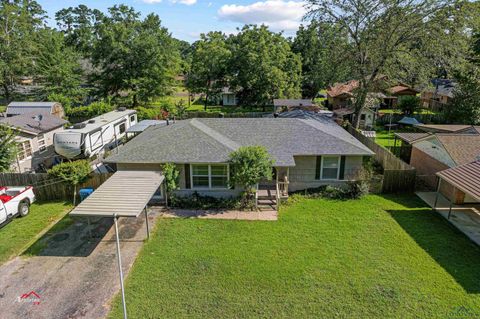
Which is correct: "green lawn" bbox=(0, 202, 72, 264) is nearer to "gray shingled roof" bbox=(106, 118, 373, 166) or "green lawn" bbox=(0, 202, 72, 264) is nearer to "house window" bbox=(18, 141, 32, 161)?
"gray shingled roof" bbox=(106, 118, 373, 166)

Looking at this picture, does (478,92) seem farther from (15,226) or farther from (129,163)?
(15,226)

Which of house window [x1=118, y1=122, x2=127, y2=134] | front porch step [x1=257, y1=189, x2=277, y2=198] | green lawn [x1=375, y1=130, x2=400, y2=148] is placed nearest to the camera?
front porch step [x1=257, y1=189, x2=277, y2=198]

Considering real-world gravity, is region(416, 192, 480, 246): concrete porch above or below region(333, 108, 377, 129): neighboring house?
below

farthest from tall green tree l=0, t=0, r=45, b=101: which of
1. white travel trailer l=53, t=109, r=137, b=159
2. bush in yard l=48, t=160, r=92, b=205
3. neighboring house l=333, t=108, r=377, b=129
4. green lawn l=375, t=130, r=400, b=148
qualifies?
green lawn l=375, t=130, r=400, b=148

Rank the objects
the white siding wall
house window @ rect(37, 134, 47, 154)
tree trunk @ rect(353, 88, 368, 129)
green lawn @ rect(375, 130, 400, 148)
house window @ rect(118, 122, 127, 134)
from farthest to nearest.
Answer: green lawn @ rect(375, 130, 400, 148) → tree trunk @ rect(353, 88, 368, 129) → house window @ rect(118, 122, 127, 134) → house window @ rect(37, 134, 47, 154) → the white siding wall

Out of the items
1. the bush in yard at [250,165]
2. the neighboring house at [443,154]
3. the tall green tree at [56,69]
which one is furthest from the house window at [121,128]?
the neighboring house at [443,154]

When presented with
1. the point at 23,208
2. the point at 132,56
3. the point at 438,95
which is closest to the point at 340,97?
the point at 438,95

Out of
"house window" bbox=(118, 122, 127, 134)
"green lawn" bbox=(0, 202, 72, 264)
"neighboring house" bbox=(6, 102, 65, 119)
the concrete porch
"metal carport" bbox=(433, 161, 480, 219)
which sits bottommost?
"green lawn" bbox=(0, 202, 72, 264)
